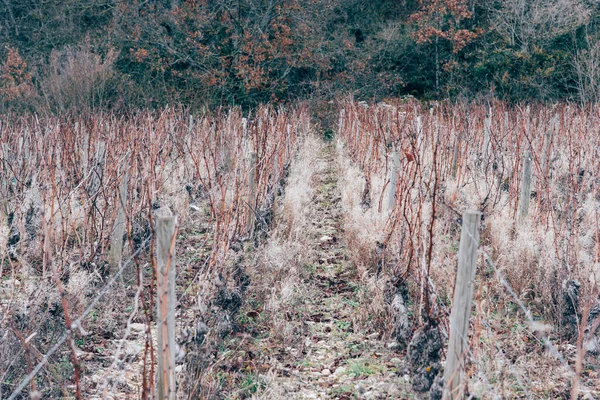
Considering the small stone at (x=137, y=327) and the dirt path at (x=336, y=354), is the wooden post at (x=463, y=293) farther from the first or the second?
the small stone at (x=137, y=327)

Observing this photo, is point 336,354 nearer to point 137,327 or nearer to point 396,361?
point 396,361

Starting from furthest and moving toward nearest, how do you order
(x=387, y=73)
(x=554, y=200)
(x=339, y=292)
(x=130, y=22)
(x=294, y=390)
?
(x=387, y=73) → (x=130, y=22) → (x=554, y=200) → (x=339, y=292) → (x=294, y=390)

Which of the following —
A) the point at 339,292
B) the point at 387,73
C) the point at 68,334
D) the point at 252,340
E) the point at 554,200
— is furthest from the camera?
the point at 387,73

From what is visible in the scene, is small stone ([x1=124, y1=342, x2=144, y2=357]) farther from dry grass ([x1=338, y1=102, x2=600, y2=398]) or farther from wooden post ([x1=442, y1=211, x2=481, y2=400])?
wooden post ([x1=442, y1=211, x2=481, y2=400])

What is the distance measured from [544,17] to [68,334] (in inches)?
741

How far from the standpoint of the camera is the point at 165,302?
1.78 metres

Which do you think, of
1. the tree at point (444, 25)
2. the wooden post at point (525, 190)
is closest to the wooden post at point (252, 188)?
the wooden post at point (525, 190)

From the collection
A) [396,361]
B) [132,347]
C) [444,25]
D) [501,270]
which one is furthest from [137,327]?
[444,25]

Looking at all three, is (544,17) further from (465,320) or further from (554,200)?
(465,320)

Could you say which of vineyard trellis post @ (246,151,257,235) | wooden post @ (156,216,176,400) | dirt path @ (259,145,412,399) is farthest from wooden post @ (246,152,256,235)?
wooden post @ (156,216,176,400)

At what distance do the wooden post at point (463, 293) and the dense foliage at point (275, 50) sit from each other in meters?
14.3

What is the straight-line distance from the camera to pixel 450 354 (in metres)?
2.12

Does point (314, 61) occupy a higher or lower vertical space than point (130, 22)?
lower

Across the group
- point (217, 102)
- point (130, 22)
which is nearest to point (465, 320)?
point (217, 102)
